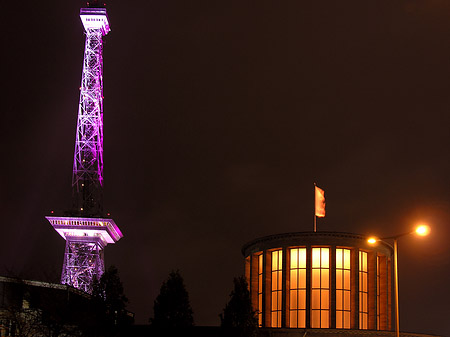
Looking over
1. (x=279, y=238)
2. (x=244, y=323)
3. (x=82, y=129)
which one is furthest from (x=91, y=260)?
(x=244, y=323)

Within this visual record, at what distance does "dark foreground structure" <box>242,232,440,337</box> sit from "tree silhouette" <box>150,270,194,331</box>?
1178cm

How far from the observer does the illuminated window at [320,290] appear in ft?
255

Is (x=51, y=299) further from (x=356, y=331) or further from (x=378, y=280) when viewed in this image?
(x=378, y=280)

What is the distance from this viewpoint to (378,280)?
82.4m

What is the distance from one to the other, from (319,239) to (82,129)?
323 feet

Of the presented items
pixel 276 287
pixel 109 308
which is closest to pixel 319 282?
pixel 276 287

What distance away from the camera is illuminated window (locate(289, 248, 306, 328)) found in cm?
7788

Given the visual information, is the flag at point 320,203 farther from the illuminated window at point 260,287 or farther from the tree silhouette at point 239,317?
the tree silhouette at point 239,317

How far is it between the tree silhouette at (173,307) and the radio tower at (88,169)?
9919 centimetres

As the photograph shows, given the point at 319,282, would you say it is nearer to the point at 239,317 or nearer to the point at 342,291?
the point at 342,291

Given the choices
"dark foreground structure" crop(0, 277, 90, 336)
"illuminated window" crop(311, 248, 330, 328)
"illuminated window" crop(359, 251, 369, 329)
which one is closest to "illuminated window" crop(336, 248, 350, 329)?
"illuminated window" crop(311, 248, 330, 328)

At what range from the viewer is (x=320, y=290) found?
7806 centimetres

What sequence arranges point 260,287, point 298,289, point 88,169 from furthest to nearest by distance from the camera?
point 88,169 → point 260,287 → point 298,289

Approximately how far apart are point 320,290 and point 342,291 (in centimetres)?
222
